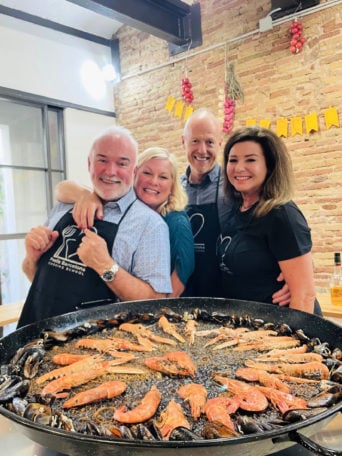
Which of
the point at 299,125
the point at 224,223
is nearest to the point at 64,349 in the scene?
the point at 224,223

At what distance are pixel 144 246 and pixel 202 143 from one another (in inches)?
26.6

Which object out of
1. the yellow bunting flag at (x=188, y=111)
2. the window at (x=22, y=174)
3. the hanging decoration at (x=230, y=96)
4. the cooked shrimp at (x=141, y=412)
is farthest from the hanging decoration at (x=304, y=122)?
the cooked shrimp at (x=141, y=412)

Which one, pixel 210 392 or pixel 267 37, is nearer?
pixel 210 392

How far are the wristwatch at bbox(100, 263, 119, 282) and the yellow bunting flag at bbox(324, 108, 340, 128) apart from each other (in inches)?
111

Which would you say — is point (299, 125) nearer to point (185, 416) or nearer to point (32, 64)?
point (32, 64)

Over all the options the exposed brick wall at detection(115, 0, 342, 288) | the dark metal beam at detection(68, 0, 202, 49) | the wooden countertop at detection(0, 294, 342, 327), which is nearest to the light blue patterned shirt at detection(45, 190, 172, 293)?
the dark metal beam at detection(68, 0, 202, 49)

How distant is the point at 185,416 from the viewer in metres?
0.75

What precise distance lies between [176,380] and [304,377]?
30 centimetres

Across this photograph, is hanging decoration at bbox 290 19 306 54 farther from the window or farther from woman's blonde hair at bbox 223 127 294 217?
the window

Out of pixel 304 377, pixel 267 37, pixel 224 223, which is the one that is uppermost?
pixel 267 37

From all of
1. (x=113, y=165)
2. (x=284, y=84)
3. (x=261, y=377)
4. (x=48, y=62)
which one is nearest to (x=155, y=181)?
(x=113, y=165)

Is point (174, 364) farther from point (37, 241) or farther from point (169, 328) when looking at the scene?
point (37, 241)

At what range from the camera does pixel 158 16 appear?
2350 mm

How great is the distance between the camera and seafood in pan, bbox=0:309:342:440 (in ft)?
2.34
